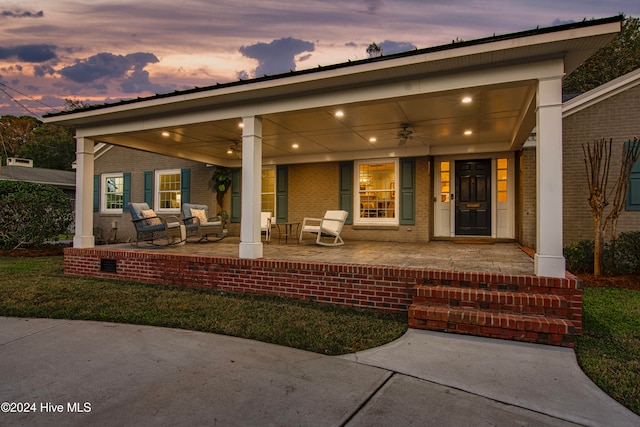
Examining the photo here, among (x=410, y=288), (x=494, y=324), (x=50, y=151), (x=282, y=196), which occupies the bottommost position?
(x=494, y=324)

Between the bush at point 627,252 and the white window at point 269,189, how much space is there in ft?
24.9

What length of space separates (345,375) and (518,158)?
288 inches

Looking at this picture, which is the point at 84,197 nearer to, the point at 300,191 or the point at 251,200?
the point at 251,200

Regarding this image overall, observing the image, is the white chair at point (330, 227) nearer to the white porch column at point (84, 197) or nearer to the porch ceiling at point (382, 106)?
the porch ceiling at point (382, 106)

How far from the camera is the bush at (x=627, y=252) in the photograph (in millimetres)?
6297

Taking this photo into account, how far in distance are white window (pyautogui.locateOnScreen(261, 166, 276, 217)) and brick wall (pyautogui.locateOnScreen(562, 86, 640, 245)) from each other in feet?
22.8

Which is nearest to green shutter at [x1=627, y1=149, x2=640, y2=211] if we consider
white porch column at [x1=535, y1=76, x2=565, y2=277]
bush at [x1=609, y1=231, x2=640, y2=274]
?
bush at [x1=609, y1=231, x2=640, y2=274]

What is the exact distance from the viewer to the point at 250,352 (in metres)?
3.01

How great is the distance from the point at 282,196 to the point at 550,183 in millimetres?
7088

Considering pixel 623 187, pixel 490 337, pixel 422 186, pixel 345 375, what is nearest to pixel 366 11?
pixel 422 186

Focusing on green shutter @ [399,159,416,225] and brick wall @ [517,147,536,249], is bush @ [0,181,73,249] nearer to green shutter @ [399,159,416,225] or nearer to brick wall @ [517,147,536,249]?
green shutter @ [399,159,416,225]

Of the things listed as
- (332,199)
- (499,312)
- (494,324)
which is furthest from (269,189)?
(494,324)

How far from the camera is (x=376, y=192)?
29.6 ft

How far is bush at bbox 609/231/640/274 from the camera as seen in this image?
630 cm
